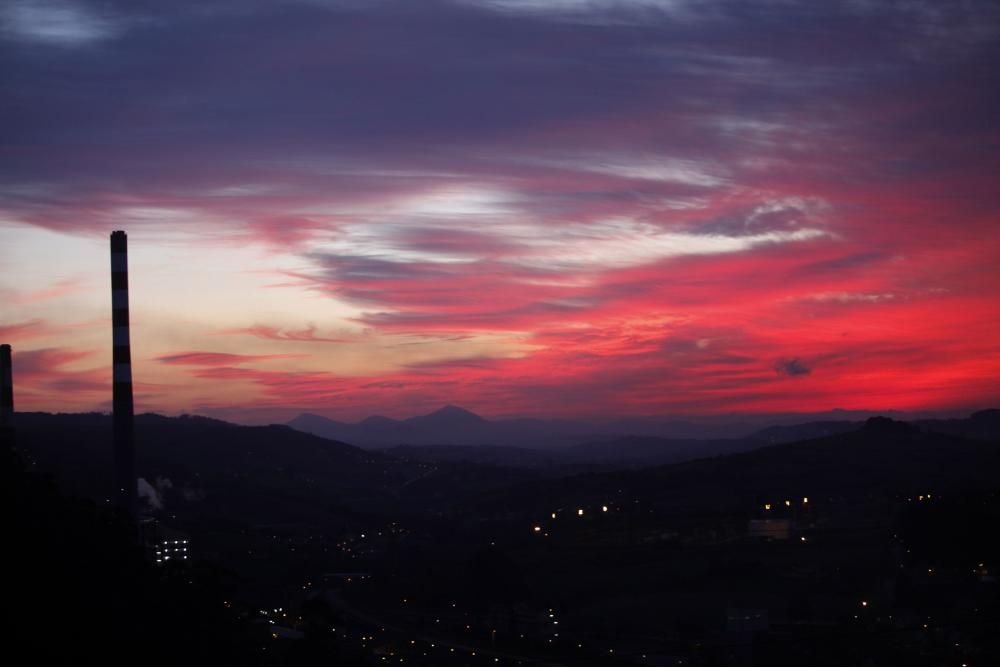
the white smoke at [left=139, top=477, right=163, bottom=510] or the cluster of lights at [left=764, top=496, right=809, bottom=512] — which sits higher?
the white smoke at [left=139, top=477, right=163, bottom=510]

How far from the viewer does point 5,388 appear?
2813 inches

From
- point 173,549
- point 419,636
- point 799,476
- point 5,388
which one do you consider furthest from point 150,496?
point 799,476

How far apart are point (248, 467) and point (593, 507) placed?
87.5 m

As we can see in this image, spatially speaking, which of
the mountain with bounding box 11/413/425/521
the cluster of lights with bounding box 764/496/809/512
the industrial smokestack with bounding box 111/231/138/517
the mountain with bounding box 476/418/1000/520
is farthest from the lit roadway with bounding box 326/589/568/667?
the mountain with bounding box 476/418/1000/520

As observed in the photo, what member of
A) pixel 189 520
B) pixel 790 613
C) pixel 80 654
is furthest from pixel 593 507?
pixel 80 654

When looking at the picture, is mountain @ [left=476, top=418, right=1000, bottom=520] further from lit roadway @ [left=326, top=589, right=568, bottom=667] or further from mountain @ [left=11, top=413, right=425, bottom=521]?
lit roadway @ [left=326, top=589, right=568, bottom=667]

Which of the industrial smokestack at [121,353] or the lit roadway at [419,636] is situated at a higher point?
the industrial smokestack at [121,353]

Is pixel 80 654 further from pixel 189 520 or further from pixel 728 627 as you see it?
pixel 189 520

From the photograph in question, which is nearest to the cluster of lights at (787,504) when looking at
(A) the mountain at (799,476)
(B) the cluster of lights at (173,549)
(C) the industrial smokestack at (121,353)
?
(A) the mountain at (799,476)

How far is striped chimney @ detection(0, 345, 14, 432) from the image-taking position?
7094cm

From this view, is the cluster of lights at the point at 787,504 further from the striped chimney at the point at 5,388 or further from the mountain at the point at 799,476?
the striped chimney at the point at 5,388

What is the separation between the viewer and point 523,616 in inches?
2761

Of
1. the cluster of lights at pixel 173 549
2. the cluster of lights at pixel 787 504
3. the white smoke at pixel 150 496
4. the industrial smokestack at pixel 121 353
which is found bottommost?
the cluster of lights at pixel 787 504

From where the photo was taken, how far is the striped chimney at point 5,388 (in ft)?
233
